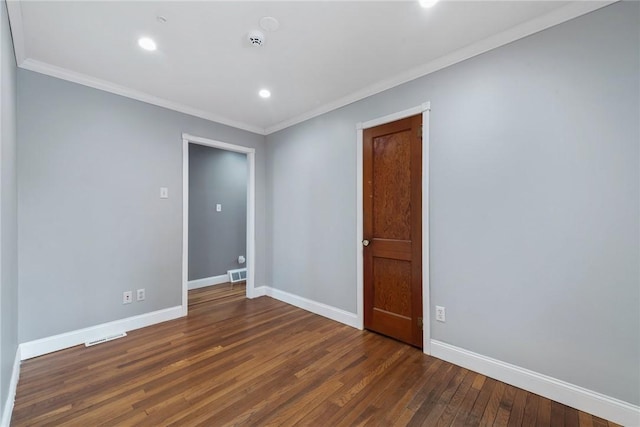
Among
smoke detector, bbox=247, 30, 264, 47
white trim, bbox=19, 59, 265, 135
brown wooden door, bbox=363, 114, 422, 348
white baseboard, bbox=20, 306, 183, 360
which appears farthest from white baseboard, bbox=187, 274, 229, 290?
smoke detector, bbox=247, 30, 264, 47

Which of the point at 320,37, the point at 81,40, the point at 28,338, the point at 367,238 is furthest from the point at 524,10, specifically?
the point at 28,338

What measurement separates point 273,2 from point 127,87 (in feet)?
6.74

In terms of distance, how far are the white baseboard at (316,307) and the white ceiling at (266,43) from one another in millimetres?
2470

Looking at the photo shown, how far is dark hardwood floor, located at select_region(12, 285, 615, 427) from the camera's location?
164cm

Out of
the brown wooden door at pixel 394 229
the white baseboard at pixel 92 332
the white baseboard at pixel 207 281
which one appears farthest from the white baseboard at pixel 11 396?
the brown wooden door at pixel 394 229

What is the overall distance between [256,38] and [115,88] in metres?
1.81

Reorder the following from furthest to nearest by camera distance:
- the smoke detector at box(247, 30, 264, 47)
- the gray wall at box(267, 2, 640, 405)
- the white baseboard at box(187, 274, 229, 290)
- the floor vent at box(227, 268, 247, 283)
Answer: the floor vent at box(227, 268, 247, 283)
the white baseboard at box(187, 274, 229, 290)
the smoke detector at box(247, 30, 264, 47)
the gray wall at box(267, 2, 640, 405)

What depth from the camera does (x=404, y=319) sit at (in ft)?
8.39

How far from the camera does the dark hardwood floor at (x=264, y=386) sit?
164 cm

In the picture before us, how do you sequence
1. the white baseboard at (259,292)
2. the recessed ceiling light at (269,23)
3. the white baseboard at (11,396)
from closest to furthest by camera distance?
the white baseboard at (11,396)
the recessed ceiling light at (269,23)
the white baseboard at (259,292)

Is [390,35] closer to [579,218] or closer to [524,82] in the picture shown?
[524,82]

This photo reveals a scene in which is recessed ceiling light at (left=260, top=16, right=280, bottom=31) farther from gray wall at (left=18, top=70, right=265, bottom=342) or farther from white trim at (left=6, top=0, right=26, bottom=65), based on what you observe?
gray wall at (left=18, top=70, right=265, bottom=342)

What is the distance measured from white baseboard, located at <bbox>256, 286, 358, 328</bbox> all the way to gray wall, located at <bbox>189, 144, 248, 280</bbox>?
4.26 ft

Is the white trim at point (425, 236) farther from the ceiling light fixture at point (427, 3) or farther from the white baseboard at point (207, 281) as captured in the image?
the white baseboard at point (207, 281)
